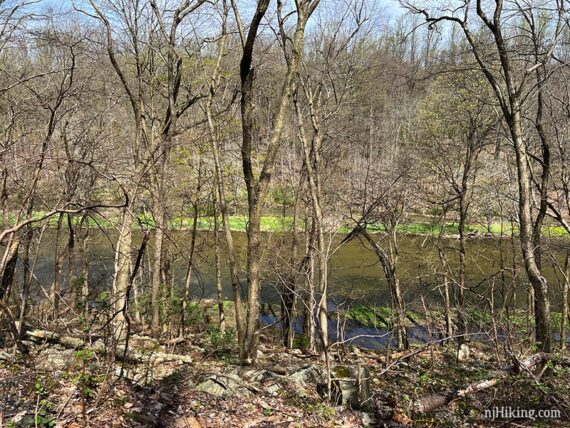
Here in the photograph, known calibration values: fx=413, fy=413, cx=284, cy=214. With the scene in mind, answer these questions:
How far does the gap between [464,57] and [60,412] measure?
29.7ft

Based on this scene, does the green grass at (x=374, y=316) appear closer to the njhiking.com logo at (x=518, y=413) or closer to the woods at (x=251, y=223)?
the woods at (x=251, y=223)

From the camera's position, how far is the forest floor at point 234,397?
3.67 metres

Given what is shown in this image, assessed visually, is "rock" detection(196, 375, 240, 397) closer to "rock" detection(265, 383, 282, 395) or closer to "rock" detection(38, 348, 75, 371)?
"rock" detection(265, 383, 282, 395)

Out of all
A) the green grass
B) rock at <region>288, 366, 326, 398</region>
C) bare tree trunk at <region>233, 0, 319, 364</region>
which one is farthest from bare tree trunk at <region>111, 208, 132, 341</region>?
the green grass

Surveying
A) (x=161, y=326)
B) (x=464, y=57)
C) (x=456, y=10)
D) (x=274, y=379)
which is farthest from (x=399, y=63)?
(x=274, y=379)

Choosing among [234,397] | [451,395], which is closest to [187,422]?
[234,397]

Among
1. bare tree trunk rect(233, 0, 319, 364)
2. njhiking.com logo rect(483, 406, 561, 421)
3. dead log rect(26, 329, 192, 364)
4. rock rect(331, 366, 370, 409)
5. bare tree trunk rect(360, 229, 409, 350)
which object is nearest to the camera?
njhiking.com logo rect(483, 406, 561, 421)

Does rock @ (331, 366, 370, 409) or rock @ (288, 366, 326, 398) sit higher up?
rock @ (331, 366, 370, 409)

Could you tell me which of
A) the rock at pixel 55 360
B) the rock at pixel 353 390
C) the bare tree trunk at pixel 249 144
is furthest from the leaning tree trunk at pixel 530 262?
the rock at pixel 55 360

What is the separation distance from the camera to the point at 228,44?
1070 cm

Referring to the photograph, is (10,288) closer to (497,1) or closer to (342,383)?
(342,383)

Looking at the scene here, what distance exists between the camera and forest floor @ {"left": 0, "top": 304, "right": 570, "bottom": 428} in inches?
144

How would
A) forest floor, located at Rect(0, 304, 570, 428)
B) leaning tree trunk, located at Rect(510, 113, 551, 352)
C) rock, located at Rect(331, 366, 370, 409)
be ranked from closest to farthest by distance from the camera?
1. forest floor, located at Rect(0, 304, 570, 428)
2. rock, located at Rect(331, 366, 370, 409)
3. leaning tree trunk, located at Rect(510, 113, 551, 352)

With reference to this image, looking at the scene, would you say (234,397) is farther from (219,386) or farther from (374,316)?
(374,316)
